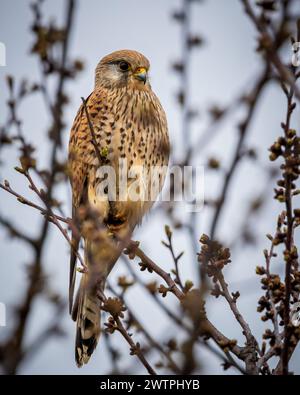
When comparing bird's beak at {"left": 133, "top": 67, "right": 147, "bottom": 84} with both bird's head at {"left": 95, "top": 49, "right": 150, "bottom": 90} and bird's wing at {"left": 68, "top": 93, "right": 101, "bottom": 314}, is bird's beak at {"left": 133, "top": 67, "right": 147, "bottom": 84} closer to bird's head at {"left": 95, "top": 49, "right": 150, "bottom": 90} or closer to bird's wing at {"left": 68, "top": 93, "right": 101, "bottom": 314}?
bird's head at {"left": 95, "top": 49, "right": 150, "bottom": 90}

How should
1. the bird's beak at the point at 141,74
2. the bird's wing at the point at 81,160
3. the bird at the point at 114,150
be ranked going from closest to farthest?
the bird at the point at 114,150 < the bird's wing at the point at 81,160 < the bird's beak at the point at 141,74

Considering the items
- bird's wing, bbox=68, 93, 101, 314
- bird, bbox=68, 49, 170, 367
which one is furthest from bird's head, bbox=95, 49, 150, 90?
bird's wing, bbox=68, 93, 101, 314

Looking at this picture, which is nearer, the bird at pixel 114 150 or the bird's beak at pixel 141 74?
the bird at pixel 114 150

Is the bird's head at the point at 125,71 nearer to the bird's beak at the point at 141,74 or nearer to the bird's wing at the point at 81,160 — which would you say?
the bird's beak at the point at 141,74

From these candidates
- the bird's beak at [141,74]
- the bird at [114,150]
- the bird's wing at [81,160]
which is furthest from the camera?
the bird's beak at [141,74]

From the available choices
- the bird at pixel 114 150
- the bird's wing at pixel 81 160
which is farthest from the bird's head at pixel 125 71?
the bird's wing at pixel 81 160

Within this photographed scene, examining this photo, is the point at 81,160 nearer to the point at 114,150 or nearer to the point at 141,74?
the point at 114,150

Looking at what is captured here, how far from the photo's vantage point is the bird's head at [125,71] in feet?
15.0

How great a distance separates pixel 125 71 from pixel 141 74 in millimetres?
180

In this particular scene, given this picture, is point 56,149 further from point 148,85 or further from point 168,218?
point 148,85

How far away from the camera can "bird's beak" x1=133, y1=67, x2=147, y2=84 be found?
4.54m

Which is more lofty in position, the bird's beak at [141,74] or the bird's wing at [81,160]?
the bird's beak at [141,74]

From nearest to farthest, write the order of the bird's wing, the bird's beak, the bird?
1. the bird
2. the bird's wing
3. the bird's beak
